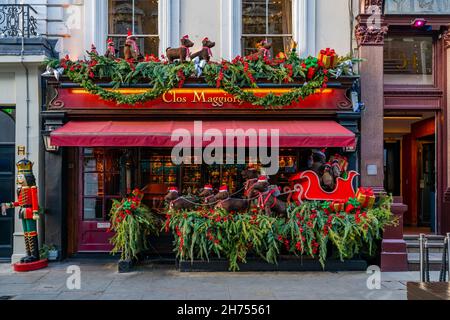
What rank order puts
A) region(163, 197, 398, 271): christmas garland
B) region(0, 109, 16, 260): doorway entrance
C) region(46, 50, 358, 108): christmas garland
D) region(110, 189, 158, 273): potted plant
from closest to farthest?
region(163, 197, 398, 271): christmas garland → region(110, 189, 158, 273): potted plant → region(46, 50, 358, 108): christmas garland → region(0, 109, 16, 260): doorway entrance

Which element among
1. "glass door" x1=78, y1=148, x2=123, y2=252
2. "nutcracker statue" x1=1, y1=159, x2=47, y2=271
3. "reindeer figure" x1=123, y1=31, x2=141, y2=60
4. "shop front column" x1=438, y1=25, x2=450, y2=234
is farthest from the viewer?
"glass door" x1=78, y1=148, x2=123, y2=252

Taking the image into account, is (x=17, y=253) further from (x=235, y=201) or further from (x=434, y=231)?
(x=434, y=231)

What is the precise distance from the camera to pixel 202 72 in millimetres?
9672

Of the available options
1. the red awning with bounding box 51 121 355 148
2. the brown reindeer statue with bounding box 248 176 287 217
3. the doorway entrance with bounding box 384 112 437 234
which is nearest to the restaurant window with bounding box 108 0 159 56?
the red awning with bounding box 51 121 355 148

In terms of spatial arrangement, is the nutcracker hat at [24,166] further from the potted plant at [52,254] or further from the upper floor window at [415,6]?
the upper floor window at [415,6]

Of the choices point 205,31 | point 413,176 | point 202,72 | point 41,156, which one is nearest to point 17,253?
point 41,156

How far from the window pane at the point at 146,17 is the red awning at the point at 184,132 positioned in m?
2.57

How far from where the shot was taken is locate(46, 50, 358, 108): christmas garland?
959 centimetres

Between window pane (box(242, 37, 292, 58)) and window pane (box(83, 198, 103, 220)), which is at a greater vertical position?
window pane (box(242, 37, 292, 58))

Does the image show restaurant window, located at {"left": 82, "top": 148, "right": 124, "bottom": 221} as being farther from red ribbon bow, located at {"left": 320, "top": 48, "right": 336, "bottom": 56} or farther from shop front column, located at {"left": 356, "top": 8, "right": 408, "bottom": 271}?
shop front column, located at {"left": 356, "top": 8, "right": 408, "bottom": 271}

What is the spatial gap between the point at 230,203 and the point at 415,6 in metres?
6.22

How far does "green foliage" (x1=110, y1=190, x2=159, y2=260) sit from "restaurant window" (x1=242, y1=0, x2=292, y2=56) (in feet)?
15.0

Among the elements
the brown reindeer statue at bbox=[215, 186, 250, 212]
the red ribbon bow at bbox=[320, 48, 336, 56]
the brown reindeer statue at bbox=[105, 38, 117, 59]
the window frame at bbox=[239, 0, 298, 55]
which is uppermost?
the window frame at bbox=[239, 0, 298, 55]

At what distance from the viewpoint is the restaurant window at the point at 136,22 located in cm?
1077
